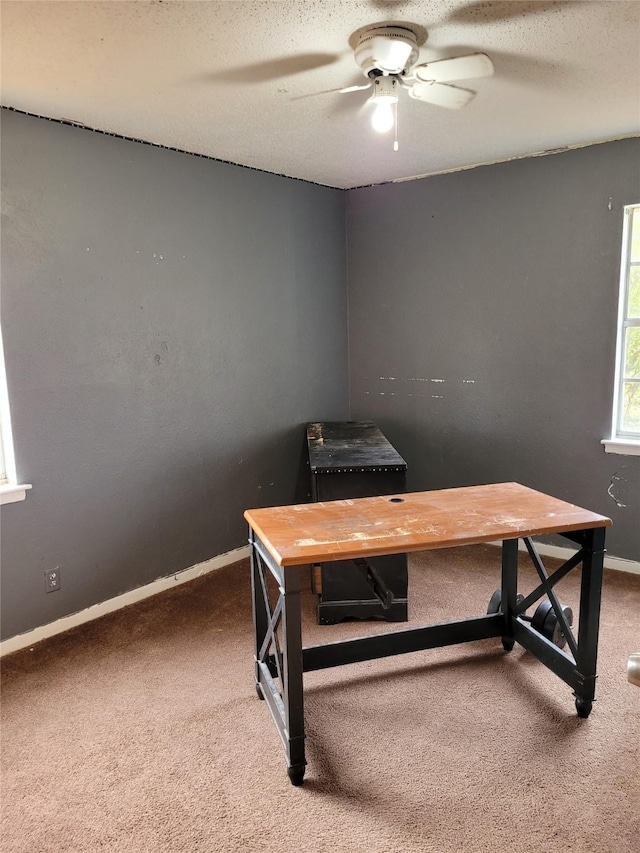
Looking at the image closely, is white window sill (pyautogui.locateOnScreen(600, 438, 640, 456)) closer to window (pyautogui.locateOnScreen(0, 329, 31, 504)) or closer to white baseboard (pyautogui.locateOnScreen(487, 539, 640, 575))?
white baseboard (pyautogui.locateOnScreen(487, 539, 640, 575))

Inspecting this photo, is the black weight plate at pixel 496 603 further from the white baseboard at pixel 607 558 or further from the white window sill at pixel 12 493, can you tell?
the white window sill at pixel 12 493

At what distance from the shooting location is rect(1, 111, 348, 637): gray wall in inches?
111

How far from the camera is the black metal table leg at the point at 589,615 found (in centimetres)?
218

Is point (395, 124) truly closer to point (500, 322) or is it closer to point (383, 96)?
point (383, 96)

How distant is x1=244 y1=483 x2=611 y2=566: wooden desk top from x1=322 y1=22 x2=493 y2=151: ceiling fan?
151 cm

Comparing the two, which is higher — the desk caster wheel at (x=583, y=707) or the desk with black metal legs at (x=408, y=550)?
the desk with black metal legs at (x=408, y=550)

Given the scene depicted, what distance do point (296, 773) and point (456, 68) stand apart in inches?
96.7

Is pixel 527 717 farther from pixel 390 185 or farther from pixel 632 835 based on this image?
pixel 390 185

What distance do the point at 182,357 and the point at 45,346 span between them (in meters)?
0.80

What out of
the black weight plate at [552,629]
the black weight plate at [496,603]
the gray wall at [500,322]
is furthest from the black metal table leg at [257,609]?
the gray wall at [500,322]

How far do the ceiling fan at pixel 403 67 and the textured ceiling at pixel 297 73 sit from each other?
0.05m

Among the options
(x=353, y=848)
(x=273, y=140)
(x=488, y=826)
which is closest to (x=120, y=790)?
(x=353, y=848)

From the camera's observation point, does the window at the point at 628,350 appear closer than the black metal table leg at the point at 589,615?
No

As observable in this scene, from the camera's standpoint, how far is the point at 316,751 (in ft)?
6.97
